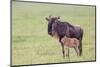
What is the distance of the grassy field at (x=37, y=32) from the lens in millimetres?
2143

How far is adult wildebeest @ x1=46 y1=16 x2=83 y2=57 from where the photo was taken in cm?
229

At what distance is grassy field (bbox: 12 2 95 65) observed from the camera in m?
2.14

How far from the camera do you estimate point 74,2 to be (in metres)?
2.39

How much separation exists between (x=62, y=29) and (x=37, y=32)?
296 millimetres

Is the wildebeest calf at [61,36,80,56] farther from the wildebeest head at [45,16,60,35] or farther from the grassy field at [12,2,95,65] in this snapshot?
the wildebeest head at [45,16,60,35]

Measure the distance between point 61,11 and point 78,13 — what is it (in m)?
0.22

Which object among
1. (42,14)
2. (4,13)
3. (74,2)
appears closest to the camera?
(4,13)

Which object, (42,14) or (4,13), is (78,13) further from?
(4,13)

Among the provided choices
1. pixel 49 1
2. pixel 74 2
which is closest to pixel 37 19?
pixel 49 1

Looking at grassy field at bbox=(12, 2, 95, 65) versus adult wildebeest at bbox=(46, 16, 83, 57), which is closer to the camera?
grassy field at bbox=(12, 2, 95, 65)

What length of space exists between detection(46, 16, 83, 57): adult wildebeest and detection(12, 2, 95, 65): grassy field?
0.15 ft

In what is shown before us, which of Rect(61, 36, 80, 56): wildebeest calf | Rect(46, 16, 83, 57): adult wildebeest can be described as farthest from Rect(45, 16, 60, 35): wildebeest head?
Rect(61, 36, 80, 56): wildebeest calf

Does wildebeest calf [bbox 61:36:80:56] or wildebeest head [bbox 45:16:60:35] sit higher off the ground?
wildebeest head [bbox 45:16:60:35]

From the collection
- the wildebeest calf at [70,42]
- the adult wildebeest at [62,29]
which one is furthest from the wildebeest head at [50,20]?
the wildebeest calf at [70,42]
